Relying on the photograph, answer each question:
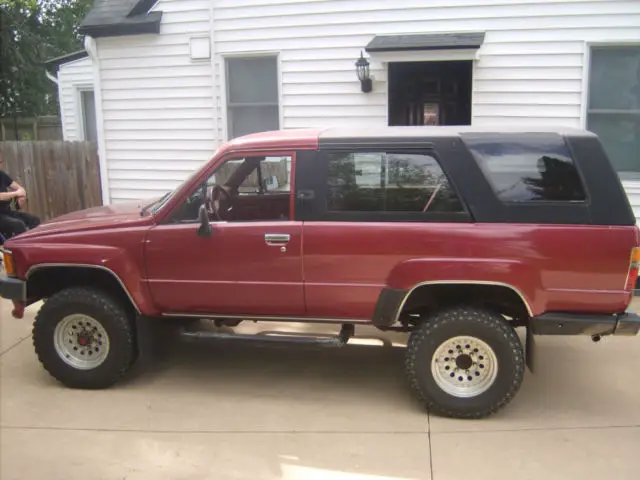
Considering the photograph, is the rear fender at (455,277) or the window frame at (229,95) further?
the window frame at (229,95)

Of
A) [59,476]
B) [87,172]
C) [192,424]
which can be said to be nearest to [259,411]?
[192,424]

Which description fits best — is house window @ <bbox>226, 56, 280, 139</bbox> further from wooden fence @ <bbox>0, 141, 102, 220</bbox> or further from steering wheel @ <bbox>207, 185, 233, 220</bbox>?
steering wheel @ <bbox>207, 185, 233, 220</bbox>

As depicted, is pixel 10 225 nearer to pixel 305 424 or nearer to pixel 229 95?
pixel 229 95

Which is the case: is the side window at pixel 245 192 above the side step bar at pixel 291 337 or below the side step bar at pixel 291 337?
above

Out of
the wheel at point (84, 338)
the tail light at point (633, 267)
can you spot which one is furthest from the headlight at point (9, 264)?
the tail light at point (633, 267)

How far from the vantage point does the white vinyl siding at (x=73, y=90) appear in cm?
1299

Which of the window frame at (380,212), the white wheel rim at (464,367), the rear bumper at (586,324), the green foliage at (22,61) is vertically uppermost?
the green foliage at (22,61)

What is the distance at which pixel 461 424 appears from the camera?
12.8 ft

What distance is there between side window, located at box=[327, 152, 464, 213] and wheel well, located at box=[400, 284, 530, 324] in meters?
0.53

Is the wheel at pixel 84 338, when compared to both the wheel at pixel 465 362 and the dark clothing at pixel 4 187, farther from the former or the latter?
the dark clothing at pixel 4 187

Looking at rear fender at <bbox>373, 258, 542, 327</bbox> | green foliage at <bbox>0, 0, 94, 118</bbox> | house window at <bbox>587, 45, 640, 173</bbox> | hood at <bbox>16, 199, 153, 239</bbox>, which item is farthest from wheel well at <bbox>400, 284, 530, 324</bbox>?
green foliage at <bbox>0, 0, 94, 118</bbox>

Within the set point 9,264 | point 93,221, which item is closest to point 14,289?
point 9,264

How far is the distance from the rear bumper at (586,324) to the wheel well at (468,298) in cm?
16

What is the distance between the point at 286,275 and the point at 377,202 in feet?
2.52
